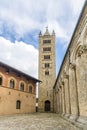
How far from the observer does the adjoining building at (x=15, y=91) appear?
22531mm

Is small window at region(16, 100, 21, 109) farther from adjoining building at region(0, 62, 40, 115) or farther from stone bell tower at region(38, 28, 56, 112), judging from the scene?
stone bell tower at region(38, 28, 56, 112)

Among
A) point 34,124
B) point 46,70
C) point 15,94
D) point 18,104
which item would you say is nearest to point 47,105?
point 46,70

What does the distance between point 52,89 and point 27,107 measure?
37.7 ft

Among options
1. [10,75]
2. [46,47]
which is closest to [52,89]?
[46,47]

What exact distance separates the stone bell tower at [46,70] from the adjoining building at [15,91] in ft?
24.3

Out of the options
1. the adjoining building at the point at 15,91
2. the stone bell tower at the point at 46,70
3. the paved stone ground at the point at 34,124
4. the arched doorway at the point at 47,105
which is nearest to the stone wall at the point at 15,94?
A: the adjoining building at the point at 15,91

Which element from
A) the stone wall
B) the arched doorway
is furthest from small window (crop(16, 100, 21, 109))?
the arched doorway

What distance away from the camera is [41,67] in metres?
41.3

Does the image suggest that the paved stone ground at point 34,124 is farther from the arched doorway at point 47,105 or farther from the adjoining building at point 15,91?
the arched doorway at point 47,105

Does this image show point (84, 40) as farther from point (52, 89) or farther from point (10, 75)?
point (52, 89)

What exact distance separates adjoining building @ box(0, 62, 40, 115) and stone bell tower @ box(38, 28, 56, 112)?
7420 millimetres

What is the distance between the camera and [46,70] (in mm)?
41031

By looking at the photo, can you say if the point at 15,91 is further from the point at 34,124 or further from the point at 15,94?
the point at 34,124

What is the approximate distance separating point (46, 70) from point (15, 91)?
16564mm
